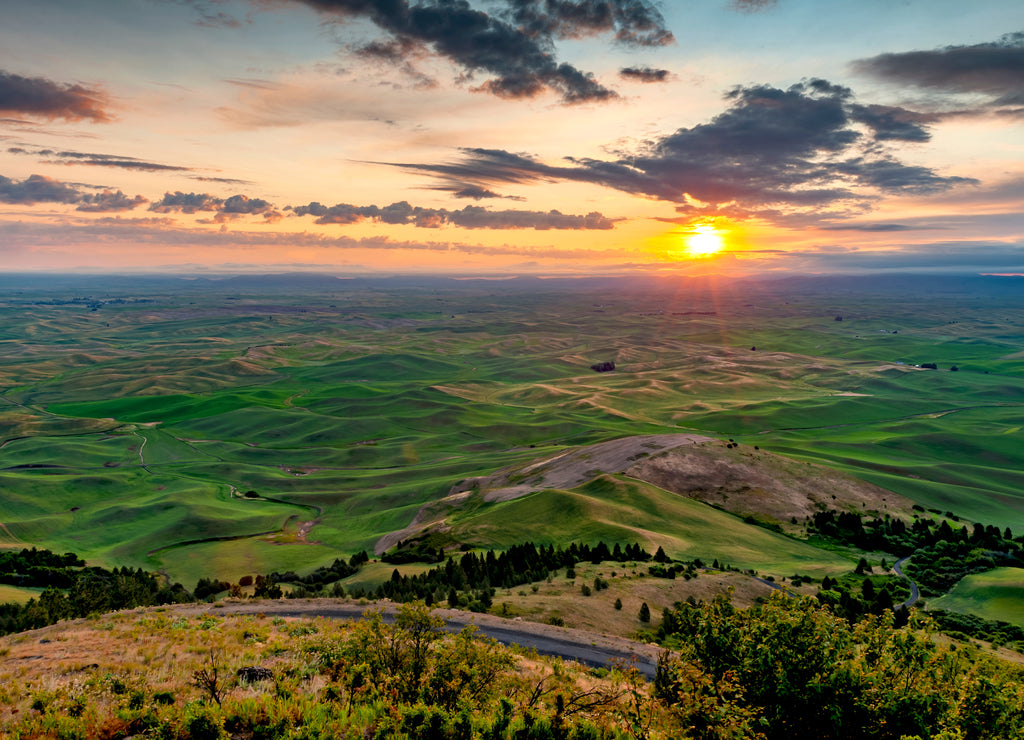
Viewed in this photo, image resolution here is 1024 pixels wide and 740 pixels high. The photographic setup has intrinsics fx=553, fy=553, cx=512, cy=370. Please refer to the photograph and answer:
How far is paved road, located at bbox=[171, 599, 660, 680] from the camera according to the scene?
33.3 metres

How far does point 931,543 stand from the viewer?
2963 inches

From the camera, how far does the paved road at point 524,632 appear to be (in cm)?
3331

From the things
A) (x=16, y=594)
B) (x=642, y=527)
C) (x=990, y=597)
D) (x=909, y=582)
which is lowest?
(x=16, y=594)

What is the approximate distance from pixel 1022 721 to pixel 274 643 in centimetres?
3152

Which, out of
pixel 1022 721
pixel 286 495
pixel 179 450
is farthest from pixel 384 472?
pixel 1022 721

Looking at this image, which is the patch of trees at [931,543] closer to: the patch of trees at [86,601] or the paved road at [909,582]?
the paved road at [909,582]

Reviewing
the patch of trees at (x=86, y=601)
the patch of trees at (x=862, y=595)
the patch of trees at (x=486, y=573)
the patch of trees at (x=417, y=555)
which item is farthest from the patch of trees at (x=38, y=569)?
the patch of trees at (x=862, y=595)

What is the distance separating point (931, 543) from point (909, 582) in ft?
61.3

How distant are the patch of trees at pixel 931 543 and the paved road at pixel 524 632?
4436 centimetres

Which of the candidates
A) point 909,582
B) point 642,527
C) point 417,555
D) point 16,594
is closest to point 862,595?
point 909,582

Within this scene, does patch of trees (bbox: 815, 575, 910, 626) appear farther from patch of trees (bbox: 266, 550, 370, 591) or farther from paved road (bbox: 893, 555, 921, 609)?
patch of trees (bbox: 266, 550, 370, 591)

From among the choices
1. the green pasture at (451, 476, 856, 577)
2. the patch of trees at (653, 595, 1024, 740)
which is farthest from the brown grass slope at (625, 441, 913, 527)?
the patch of trees at (653, 595, 1024, 740)

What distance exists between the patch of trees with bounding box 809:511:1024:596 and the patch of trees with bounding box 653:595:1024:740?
171ft

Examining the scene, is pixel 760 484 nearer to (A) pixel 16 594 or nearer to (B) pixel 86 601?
(B) pixel 86 601
